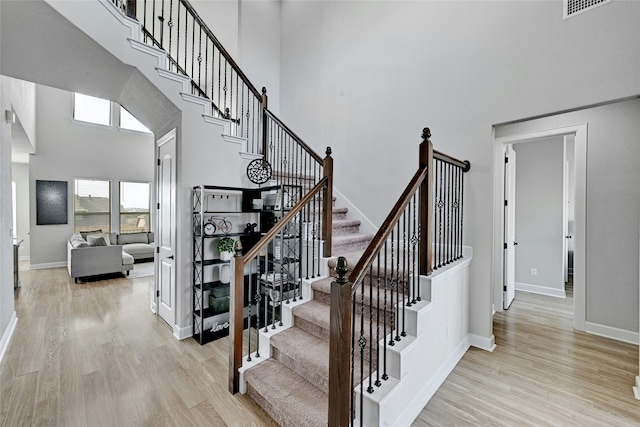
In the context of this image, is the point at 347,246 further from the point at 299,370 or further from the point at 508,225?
the point at 508,225

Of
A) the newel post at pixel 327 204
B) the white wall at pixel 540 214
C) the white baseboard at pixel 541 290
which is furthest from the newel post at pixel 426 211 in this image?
the white baseboard at pixel 541 290

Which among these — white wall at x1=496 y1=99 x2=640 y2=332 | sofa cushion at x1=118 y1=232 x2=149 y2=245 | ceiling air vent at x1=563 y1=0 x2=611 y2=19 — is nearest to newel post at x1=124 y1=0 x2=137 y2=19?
ceiling air vent at x1=563 y1=0 x2=611 y2=19

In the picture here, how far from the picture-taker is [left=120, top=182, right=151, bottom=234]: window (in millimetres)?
8102

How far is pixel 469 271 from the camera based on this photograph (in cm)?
296

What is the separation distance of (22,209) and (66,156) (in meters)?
2.36

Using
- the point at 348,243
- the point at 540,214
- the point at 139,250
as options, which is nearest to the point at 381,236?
the point at 348,243

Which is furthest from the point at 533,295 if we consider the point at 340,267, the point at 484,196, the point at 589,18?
the point at 340,267

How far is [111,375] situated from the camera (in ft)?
7.98

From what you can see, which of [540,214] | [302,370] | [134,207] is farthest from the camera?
[134,207]

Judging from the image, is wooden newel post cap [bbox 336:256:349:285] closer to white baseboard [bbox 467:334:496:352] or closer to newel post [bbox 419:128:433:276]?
newel post [bbox 419:128:433:276]

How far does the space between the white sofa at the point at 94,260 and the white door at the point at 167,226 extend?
9.33 ft

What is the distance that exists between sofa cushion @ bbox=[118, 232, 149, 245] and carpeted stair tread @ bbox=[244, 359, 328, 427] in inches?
295

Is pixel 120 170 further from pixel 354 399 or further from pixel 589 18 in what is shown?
pixel 589 18

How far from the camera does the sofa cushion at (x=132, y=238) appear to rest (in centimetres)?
780
